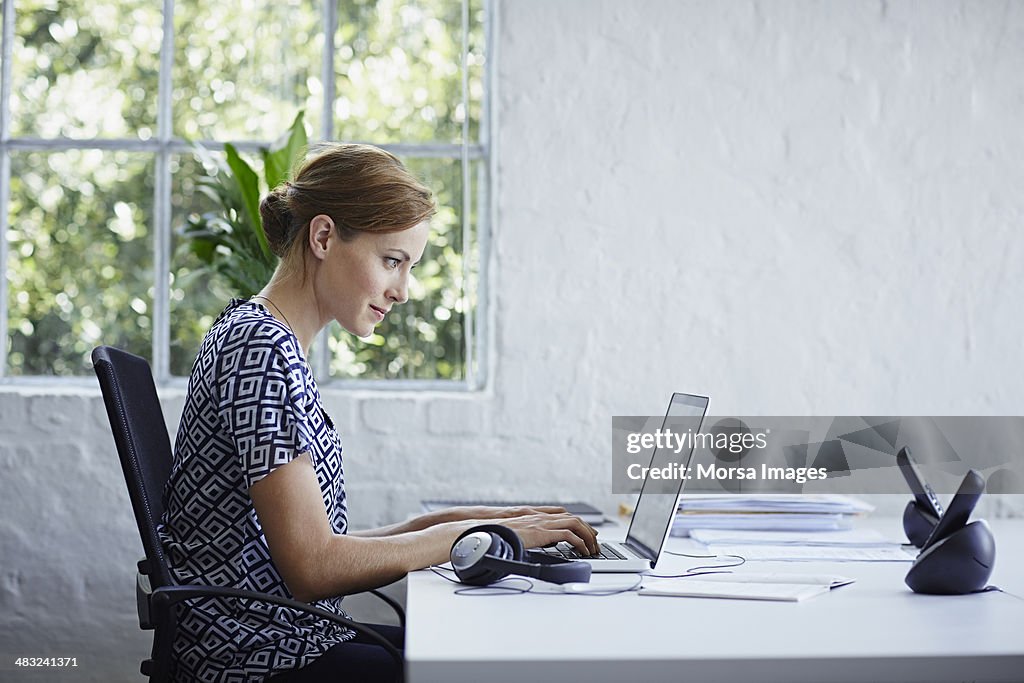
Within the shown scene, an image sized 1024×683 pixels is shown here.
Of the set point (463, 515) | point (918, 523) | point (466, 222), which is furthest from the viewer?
point (466, 222)

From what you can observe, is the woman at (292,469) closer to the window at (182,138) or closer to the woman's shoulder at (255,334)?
the woman's shoulder at (255,334)

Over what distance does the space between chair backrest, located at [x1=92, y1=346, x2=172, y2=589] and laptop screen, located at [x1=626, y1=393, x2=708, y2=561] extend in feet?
2.74

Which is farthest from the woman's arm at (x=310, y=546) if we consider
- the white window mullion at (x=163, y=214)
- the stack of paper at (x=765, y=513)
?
the white window mullion at (x=163, y=214)

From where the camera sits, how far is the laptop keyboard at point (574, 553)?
1.84 meters

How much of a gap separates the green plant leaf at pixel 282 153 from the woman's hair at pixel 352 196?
0.93 m

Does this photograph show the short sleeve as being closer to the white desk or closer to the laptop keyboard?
the white desk

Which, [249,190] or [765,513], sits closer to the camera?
[765,513]

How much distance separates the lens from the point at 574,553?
1891mm

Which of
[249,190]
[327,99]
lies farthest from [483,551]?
[327,99]

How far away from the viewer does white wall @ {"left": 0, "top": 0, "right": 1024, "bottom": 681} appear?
9.94 feet

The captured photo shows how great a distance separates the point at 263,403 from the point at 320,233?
40cm

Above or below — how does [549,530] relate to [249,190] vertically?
below

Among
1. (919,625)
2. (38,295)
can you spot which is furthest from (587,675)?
(38,295)

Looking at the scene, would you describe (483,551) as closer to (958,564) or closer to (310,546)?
(310,546)
